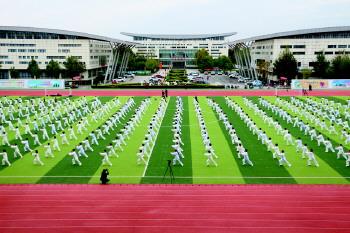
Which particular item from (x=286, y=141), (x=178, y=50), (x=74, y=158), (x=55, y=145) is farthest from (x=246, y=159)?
(x=178, y=50)

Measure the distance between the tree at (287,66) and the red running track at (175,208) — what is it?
47.9 metres

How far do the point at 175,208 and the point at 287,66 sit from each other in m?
52.0

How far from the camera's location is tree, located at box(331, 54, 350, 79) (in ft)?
185

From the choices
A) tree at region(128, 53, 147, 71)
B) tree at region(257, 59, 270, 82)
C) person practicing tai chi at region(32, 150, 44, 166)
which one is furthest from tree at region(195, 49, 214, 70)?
person practicing tai chi at region(32, 150, 44, 166)

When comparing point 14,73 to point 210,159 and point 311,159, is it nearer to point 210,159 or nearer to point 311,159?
point 210,159

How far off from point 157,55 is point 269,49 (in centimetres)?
6566

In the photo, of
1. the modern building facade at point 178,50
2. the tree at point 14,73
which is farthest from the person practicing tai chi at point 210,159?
the modern building facade at point 178,50

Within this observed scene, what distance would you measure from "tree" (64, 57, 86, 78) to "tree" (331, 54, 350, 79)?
41443 mm

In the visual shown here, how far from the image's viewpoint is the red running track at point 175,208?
11.3 m

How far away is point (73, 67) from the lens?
63750 mm

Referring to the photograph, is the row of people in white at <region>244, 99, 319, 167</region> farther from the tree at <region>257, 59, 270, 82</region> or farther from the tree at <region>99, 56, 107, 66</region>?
the tree at <region>99, 56, 107, 66</region>

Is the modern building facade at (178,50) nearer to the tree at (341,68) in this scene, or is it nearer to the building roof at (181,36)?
the building roof at (181,36)

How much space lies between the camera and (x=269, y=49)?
236ft

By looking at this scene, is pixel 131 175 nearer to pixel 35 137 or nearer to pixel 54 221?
pixel 54 221
